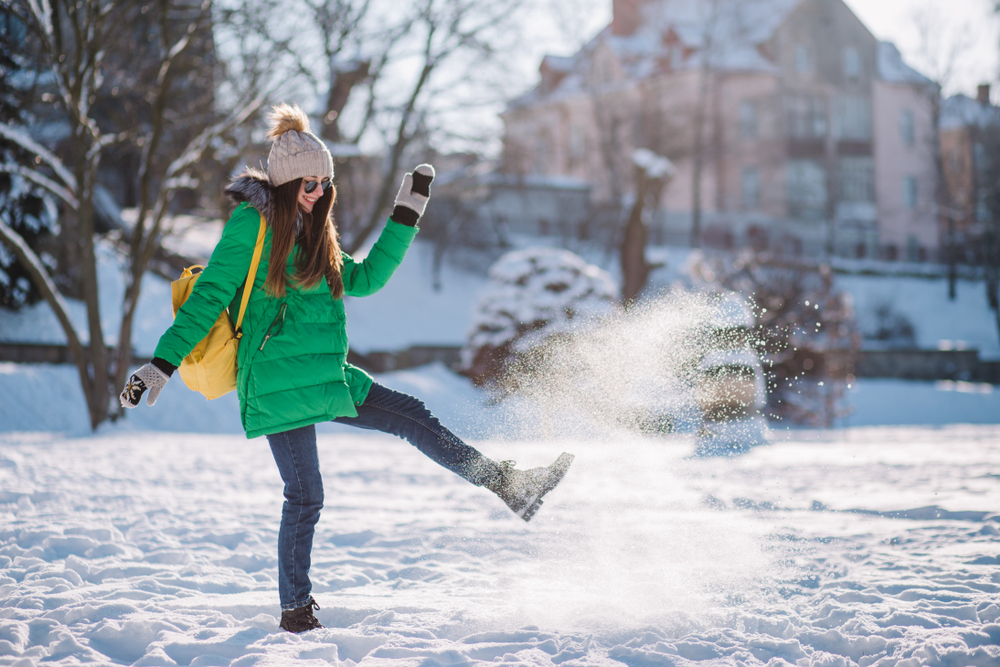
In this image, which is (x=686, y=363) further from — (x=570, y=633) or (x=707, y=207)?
(x=707, y=207)

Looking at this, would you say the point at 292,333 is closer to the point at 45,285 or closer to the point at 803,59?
the point at 45,285

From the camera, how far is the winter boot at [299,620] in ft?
9.78

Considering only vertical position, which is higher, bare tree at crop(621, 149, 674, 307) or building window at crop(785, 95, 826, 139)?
building window at crop(785, 95, 826, 139)

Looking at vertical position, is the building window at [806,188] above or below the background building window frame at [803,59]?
below

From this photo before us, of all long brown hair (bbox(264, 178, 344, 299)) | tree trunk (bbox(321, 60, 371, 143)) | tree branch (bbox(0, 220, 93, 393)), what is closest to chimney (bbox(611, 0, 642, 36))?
tree trunk (bbox(321, 60, 371, 143))

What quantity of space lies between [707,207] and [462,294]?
16.9 metres

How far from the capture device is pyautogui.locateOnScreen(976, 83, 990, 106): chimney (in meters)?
26.1

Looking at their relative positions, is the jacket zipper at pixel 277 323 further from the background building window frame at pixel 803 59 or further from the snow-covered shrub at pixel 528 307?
the background building window frame at pixel 803 59

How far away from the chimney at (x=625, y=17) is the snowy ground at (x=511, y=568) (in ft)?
120

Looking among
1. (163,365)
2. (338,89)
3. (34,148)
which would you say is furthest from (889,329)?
(163,365)

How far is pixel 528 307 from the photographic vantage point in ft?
42.8

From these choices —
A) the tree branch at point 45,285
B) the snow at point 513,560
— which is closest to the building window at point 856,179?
the snow at point 513,560

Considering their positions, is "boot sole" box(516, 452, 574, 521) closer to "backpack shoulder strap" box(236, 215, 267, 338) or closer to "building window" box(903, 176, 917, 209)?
"backpack shoulder strap" box(236, 215, 267, 338)

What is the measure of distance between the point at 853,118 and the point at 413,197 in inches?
1606
